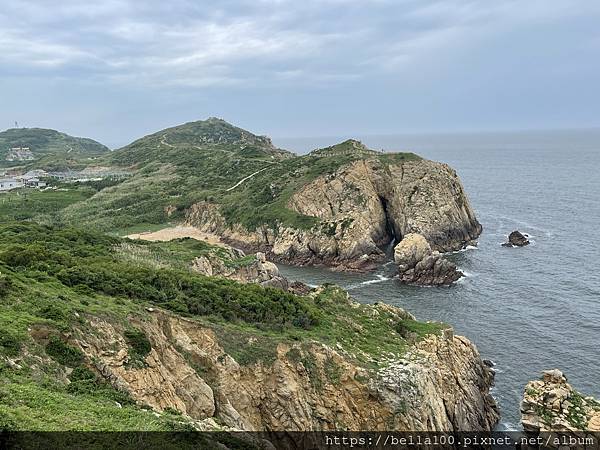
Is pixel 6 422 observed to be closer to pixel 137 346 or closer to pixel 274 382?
pixel 137 346

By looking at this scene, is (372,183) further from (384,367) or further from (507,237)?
(384,367)

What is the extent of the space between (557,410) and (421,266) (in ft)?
124

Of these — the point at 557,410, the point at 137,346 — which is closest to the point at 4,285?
the point at 137,346

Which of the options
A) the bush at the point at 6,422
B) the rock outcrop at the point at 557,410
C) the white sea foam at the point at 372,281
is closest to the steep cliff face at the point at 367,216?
the white sea foam at the point at 372,281

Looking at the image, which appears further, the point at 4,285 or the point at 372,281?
the point at 372,281

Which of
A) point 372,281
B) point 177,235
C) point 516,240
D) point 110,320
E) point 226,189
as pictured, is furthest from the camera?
point 226,189

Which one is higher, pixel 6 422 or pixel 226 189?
pixel 226 189

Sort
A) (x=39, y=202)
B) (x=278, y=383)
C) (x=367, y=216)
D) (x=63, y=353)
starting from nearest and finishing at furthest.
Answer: (x=63, y=353) < (x=278, y=383) < (x=367, y=216) < (x=39, y=202)

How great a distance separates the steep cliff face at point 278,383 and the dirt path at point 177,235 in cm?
6508

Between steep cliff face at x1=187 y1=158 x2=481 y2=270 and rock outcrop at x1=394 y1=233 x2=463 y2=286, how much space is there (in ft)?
22.8

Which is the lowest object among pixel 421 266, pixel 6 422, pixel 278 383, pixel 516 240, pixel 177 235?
pixel 421 266

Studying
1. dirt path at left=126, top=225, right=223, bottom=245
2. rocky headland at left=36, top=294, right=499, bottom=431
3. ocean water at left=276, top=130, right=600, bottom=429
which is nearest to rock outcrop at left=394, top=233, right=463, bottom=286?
ocean water at left=276, top=130, right=600, bottom=429

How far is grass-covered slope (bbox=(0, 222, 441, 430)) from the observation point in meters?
17.6

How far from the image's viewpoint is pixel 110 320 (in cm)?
2434
